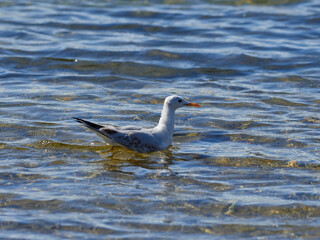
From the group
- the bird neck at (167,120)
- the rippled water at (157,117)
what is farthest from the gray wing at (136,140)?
the bird neck at (167,120)

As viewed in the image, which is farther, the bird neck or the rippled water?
the bird neck

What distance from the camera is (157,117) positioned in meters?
11.0

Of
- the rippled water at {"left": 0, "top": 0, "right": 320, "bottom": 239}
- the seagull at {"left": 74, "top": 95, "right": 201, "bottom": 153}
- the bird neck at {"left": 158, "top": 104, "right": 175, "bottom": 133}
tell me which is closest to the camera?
the rippled water at {"left": 0, "top": 0, "right": 320, "bottom": 239}

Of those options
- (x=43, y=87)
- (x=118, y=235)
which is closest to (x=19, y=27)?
(x=43, y=87)

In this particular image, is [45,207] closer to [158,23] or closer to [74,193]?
[74,193]

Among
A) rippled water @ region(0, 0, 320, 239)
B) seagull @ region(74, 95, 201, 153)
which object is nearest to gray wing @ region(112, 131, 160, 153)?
seagull @ region(74, 95, 201, 153)

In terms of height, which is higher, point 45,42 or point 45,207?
point 45,42

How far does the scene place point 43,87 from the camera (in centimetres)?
1272

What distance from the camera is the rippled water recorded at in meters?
6.78

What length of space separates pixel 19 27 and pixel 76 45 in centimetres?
288

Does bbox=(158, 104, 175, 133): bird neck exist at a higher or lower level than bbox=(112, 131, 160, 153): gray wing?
higher

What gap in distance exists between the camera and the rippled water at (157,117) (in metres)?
6.78

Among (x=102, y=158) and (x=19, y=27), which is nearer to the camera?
(x=102, y=158)

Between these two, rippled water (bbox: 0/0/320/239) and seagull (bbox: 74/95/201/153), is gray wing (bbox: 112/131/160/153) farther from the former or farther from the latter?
rippled water (bbox: 0/0/320/239)
